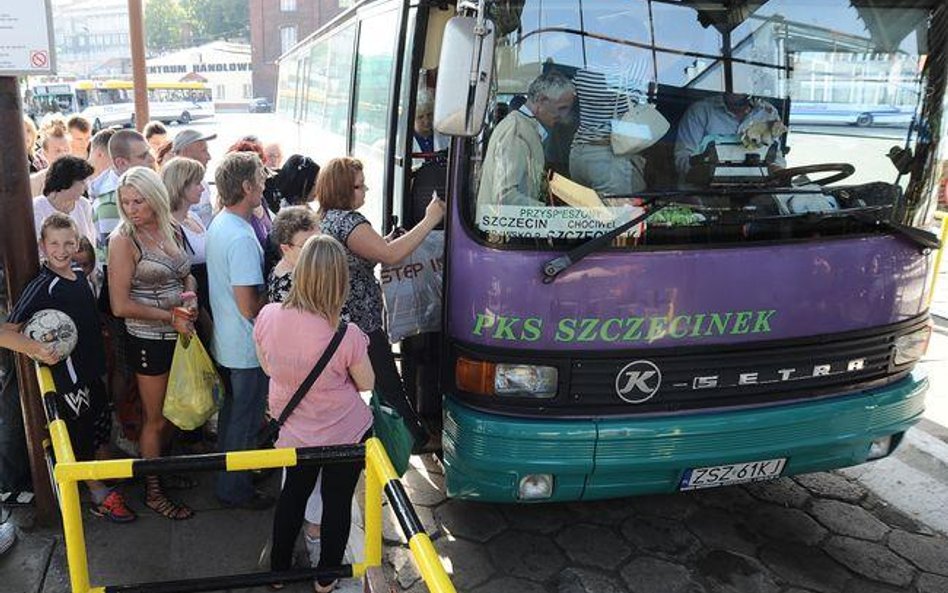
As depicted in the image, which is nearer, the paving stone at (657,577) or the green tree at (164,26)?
the paving stone at (657,577)

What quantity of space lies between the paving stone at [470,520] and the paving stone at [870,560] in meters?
1.64

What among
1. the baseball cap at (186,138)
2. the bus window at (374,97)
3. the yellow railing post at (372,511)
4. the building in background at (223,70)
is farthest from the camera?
the building in background at (223,70)

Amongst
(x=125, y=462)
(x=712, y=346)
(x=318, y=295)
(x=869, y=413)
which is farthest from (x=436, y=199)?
(x=869, y=413)

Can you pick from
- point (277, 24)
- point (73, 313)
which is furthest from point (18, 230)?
point (277, 24)

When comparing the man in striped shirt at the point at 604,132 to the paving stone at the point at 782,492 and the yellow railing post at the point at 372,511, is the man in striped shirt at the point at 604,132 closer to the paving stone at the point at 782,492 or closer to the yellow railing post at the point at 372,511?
the yellow railing post at the point at 372,511

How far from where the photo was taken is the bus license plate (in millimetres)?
3258

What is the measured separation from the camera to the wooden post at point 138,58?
32.0 feet

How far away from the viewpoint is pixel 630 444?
3078 mm

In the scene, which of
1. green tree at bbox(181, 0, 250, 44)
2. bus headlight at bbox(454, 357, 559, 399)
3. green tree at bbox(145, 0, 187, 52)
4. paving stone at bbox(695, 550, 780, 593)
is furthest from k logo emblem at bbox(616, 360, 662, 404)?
green tree at bbox(181, 0, 250, 44)

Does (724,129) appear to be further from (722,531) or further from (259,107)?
(259,107)

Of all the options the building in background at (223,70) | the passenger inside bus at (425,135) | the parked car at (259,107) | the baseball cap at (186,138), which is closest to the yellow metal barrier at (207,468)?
the passenger inside bus at (425,135)

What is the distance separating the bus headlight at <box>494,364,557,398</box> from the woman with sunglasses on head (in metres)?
0.66

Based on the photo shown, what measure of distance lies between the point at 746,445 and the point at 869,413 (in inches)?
26.3

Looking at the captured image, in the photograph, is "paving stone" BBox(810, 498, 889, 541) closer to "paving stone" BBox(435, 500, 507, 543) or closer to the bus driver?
"paving stone" BBox(435, 500, 507, 543)
